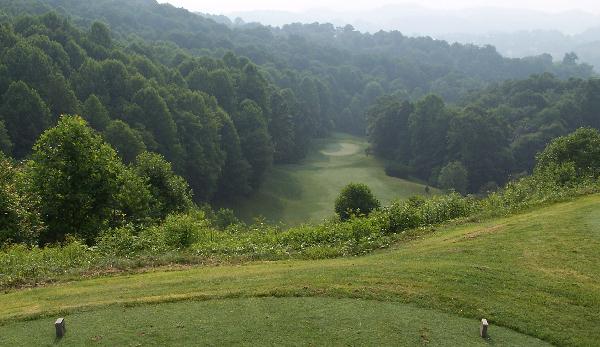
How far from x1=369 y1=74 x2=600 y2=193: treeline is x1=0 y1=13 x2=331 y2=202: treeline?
2197 centimetres

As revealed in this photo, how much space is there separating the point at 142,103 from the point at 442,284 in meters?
48.5

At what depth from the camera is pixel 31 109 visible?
4650 cm

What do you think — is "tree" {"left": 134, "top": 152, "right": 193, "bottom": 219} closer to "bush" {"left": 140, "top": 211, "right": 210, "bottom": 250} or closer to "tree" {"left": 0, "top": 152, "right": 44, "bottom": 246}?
"tree" {"left": 0, "top": 152, "right": 44, "bottom": 246}

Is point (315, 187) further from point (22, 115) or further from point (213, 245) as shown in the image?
point (213, 245)

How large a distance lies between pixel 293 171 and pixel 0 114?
147 feet

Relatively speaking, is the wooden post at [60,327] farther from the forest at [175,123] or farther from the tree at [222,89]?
the tree at [222,89]

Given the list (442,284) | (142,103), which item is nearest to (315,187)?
(142,103)

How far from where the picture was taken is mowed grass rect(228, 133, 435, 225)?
6312 centimetres

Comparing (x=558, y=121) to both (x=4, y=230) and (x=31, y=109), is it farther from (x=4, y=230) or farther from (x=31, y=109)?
(x=4, y=230)

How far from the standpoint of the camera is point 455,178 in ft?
250

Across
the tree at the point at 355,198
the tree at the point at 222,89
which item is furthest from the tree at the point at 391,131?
the tree at the point at 355,198

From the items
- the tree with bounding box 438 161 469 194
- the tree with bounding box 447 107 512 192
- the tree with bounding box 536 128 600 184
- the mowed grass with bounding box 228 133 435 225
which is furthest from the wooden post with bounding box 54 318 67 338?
the tree with bounding box 447 107 512 192

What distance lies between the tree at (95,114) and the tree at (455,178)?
4762cm

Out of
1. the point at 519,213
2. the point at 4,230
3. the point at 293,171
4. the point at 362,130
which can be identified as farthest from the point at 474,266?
the point at 362,130
